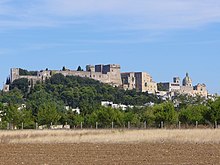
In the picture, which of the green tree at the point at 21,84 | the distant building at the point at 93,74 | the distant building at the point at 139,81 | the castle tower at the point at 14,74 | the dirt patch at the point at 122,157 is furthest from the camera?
the distant building at the point at 139,81

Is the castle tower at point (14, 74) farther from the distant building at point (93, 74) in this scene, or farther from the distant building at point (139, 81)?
the distant building at point (139, 81)

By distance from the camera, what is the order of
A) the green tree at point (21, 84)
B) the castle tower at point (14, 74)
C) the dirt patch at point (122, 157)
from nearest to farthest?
the dirt patch at point (122, 157) → the green tree at point (21, 84) → the castle tower at point (14, 74)

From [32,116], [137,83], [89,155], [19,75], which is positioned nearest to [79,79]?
[19,75]

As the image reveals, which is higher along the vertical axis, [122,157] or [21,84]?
[21,84]

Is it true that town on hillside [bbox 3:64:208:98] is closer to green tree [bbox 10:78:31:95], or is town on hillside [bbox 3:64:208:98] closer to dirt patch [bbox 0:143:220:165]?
green tree [bbox 10:78:31:95]

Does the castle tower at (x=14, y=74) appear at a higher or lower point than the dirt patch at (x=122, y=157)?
higher

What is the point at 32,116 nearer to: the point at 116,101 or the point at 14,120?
the point at 14,120

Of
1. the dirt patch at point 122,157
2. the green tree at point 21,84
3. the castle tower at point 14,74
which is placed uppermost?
the castle tower at point 14,74

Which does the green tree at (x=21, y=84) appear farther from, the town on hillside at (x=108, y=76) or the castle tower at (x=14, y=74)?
the castle tower at (x=14, y=74)

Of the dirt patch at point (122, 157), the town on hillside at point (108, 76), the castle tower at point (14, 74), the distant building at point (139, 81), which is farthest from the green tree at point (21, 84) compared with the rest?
the dirt patch at point (122, 157)

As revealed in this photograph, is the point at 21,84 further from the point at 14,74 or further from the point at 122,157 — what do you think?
the point at 122,157

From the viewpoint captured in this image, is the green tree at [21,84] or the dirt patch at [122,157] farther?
the green tree at [21,84]

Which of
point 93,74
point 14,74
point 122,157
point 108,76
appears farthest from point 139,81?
point 122,157

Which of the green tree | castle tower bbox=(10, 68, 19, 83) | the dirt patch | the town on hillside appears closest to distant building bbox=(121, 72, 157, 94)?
the town on hillside
